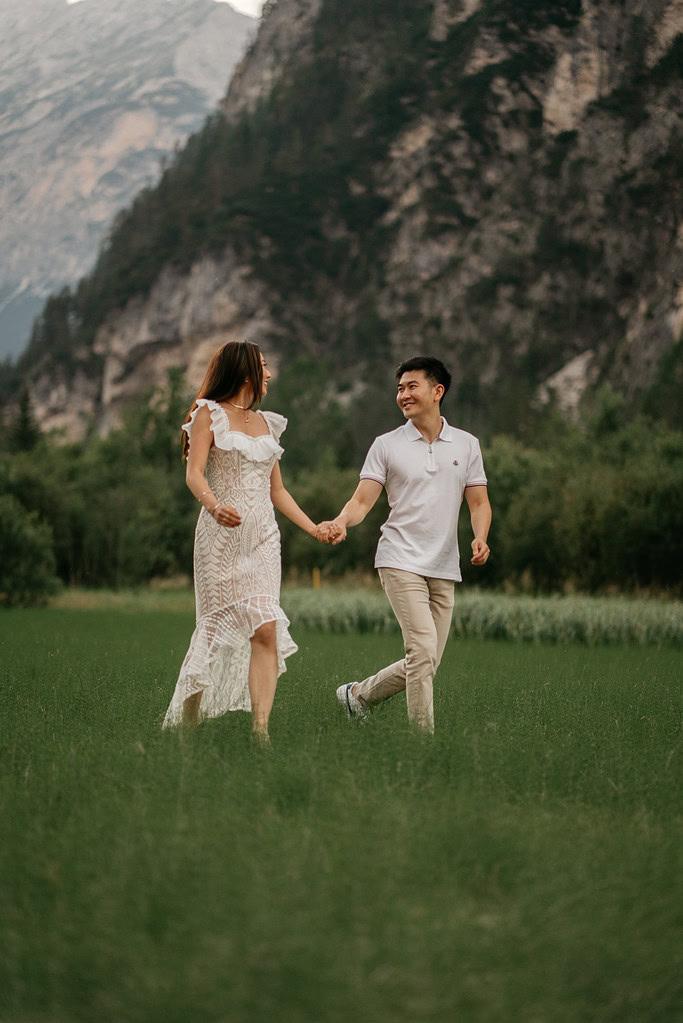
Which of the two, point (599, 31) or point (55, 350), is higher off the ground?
point (599, 31)

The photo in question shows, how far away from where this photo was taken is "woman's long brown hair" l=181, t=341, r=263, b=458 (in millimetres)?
7129

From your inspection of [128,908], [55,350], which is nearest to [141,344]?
[55,350]

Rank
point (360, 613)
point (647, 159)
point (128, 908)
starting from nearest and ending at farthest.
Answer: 1. point (128, 908)
2. point (360, 613)
3. point (647, 159)

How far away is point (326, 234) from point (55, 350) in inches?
1373

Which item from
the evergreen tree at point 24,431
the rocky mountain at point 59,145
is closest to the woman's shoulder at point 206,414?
the evergreen tree at point 24,431

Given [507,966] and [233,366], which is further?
[233,366]

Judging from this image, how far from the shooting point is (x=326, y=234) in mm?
118750

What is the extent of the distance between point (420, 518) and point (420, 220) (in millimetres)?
105312

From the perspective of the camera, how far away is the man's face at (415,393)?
7.48 metres

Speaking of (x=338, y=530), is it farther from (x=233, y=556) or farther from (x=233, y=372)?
(x=233, y=372)

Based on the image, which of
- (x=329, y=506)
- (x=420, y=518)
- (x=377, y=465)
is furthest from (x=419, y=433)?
(x=329, y=506)

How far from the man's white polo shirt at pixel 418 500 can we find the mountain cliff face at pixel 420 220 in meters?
59.8

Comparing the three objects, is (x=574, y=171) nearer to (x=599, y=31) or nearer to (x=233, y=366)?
(x=599, y=31)

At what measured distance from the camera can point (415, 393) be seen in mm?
7504
